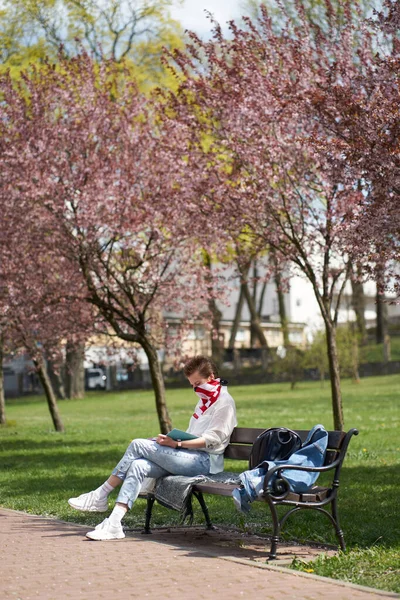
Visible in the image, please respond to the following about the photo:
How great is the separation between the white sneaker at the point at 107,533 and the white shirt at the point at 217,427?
3.35ft

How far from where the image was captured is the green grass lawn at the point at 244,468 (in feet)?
26.9

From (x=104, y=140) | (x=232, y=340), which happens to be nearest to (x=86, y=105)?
(x=104, y=140)

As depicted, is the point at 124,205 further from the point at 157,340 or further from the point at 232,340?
the point at 232,340

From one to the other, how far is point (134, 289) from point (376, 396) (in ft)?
62.6

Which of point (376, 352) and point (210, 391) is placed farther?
Answer: point (376, 352)

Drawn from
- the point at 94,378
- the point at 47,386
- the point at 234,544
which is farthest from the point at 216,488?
the point at 94,378

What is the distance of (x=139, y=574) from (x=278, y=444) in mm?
1782

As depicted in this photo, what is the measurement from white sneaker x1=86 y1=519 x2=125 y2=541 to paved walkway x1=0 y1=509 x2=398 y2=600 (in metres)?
0.07

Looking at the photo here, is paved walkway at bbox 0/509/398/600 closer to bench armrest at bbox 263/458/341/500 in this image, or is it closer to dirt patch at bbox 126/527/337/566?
dirt patch at bbox 126/527/337/566

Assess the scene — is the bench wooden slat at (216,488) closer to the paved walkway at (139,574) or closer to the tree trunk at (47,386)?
the paved walkway at (139,574)

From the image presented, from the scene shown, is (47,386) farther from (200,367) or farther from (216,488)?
(216,488)

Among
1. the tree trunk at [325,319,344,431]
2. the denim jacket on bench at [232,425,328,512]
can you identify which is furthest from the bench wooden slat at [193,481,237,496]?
the tree trunk at [325,319,344,431]

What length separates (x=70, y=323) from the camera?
2206cm

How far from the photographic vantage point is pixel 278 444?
8.48 metres
